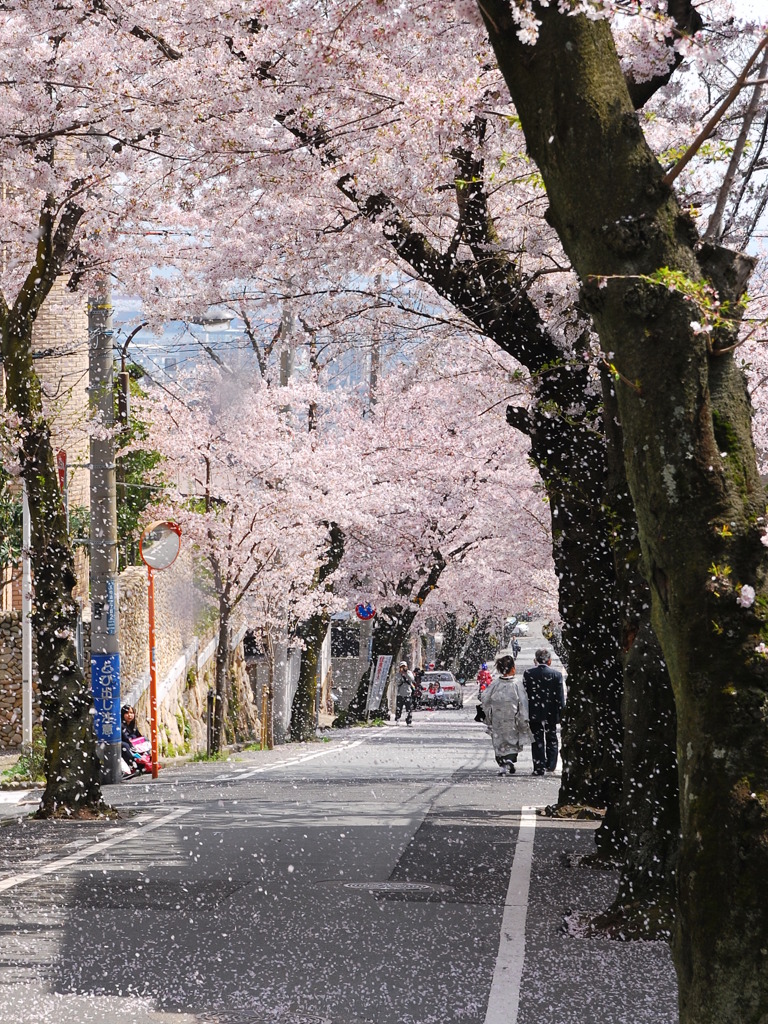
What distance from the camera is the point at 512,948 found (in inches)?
326

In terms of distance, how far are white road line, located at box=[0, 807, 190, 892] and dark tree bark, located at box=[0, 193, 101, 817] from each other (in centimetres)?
101

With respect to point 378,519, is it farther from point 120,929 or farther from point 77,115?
point 120,929

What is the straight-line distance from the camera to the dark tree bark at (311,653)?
125 feet

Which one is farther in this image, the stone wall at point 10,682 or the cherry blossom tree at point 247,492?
the cherry blossom tree at point 247,492

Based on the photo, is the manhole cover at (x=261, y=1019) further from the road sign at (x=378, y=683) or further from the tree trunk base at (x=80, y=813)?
the road sign at (x=378, y=683)

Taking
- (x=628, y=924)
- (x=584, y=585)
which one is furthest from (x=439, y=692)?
(x=628, y=924)

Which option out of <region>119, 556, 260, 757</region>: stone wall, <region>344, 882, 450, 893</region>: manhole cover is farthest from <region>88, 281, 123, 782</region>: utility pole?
<region>344, 882, 450, 893</region>: manhole cover

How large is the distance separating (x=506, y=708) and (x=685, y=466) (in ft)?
53.5

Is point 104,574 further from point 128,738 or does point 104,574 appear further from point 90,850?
point 90,850

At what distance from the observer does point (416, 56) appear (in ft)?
45.4

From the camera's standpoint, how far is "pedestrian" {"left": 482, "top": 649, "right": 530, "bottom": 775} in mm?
21703

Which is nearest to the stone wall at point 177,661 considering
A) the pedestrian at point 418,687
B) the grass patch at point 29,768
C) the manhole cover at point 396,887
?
the grass patch at point 29,768

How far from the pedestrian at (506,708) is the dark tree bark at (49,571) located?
7.11 metres

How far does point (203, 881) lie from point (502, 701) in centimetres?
1141
